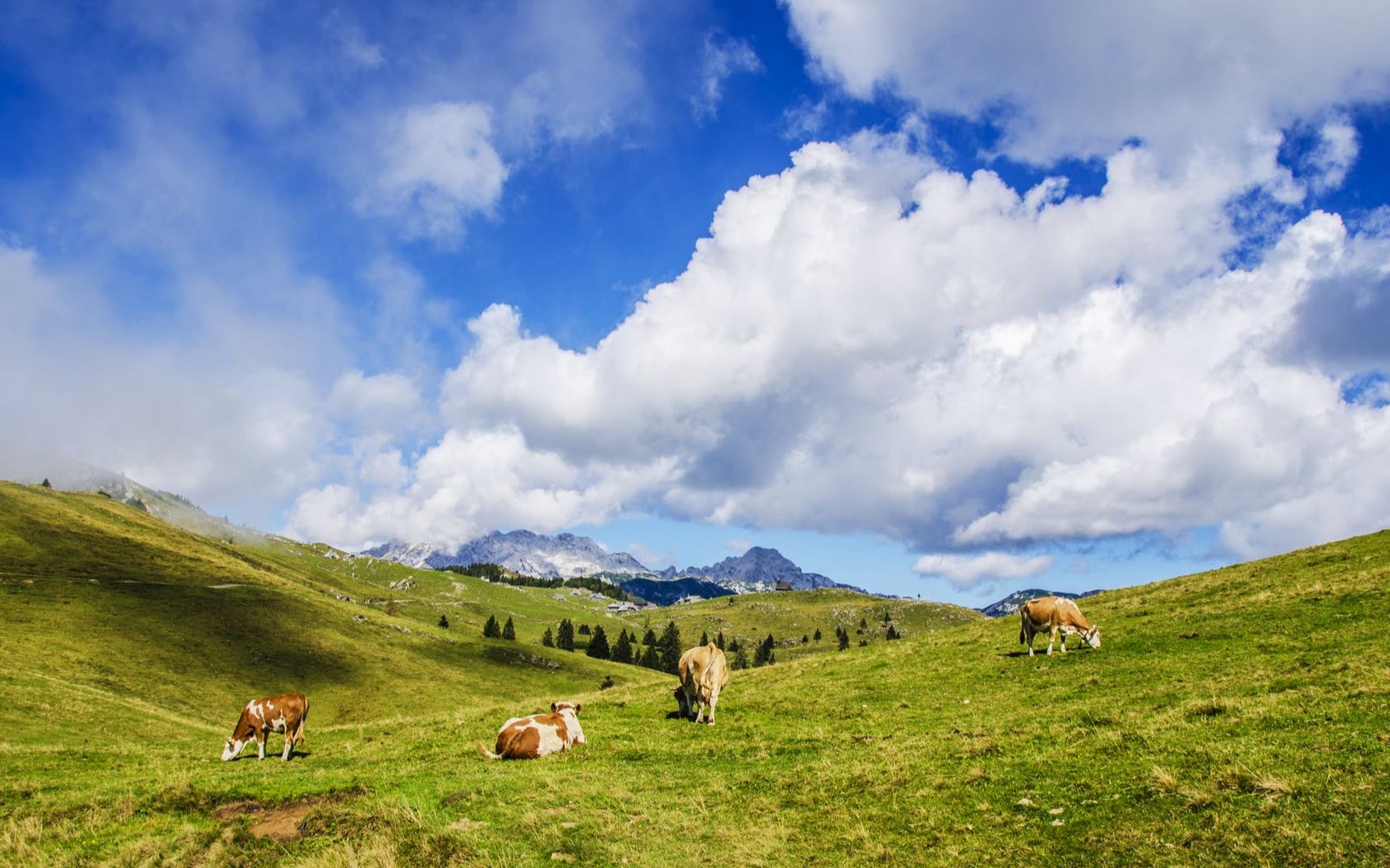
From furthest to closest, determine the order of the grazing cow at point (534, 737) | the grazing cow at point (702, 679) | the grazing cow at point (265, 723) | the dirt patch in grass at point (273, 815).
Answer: the grazing cow at point (265, 723)
the grazing cow at point (702, 679)
the grazing cow at point (534, 737)
the dirt patch in grass at point (273, 815)

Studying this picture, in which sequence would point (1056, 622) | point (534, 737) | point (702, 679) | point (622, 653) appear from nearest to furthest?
point (534, 737)
point (702, 679)
point (1056, 622)
point (622, 653)

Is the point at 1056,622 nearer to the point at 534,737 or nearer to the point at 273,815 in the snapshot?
the point at 534,737

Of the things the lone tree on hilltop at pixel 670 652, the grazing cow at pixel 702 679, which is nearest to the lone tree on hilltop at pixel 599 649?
the lone tree on hilltop at pixel 670 652

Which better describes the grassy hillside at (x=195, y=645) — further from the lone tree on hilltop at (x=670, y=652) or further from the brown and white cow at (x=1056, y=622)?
the brown and white cow at (x=1056, y=622)

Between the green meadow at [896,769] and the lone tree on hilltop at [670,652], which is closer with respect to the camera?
the green meadow at [896,769]

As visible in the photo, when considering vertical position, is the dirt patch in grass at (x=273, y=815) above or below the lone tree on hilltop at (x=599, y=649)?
above

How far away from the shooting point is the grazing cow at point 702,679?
80.2 ft

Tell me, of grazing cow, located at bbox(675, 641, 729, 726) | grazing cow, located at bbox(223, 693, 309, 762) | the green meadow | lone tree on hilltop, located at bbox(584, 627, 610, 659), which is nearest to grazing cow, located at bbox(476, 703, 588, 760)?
the green meadow

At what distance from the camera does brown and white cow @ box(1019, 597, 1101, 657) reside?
96.2 ft

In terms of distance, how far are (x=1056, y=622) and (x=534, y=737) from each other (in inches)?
904

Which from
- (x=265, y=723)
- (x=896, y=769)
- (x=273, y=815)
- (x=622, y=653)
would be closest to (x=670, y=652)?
(x=622, y=653)

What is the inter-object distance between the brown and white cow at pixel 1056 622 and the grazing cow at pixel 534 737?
20467 mm

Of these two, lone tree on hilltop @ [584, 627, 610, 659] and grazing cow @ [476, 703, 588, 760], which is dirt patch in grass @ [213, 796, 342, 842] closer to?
grazing cow @ [476, 703, 588, 760]

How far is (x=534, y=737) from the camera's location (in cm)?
2033
